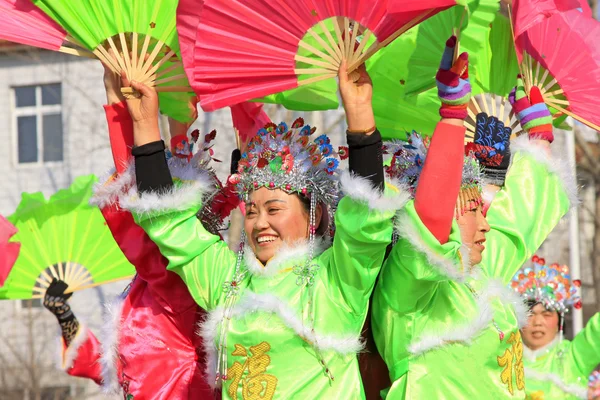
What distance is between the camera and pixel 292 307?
3605 millimetres

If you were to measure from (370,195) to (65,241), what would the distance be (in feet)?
9.46

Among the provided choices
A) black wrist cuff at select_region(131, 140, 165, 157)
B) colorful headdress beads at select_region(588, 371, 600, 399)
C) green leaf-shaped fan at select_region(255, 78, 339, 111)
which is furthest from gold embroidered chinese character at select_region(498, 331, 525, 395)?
colorful headdress beads at select_region(588, 371, 600, 399)

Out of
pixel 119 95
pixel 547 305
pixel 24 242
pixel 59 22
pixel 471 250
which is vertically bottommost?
pixel 547 305

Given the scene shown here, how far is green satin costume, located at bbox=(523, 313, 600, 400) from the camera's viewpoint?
5.88m

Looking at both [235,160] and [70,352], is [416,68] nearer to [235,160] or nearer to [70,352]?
[235,160]

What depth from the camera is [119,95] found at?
3939 millimetres

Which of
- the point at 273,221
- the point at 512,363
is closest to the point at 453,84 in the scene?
the point at 273,221

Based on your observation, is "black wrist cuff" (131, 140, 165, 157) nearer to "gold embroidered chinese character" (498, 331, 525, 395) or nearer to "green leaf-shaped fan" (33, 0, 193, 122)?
"green leaf-shaped fan" (33, 0, 193, 122)

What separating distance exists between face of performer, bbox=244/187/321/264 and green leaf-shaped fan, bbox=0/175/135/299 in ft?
6.60

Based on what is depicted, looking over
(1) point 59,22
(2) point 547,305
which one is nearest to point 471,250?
(1) point 59,22

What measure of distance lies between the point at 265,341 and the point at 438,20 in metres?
1.36

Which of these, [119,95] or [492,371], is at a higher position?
[119,95]

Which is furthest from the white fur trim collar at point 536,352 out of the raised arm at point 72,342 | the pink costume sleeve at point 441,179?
the pink costume sleeve at point 441,179

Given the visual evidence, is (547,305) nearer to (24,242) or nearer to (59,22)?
(24,242)
